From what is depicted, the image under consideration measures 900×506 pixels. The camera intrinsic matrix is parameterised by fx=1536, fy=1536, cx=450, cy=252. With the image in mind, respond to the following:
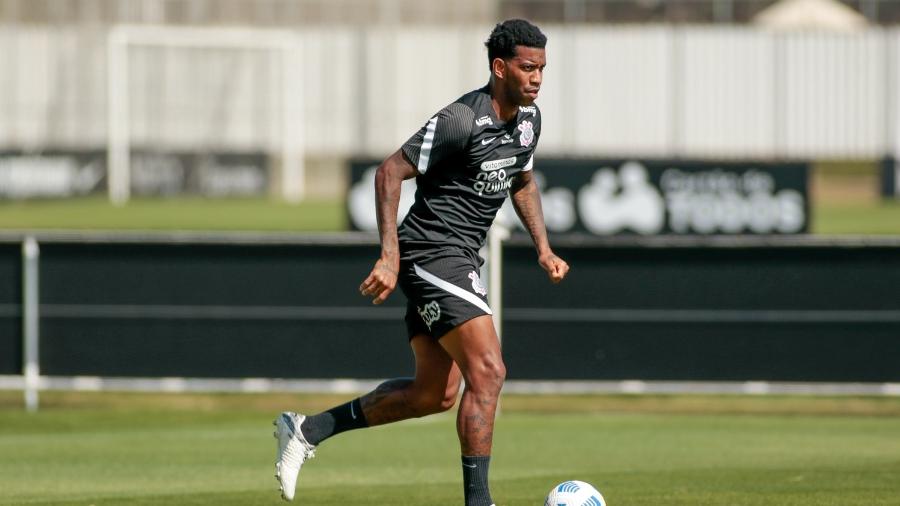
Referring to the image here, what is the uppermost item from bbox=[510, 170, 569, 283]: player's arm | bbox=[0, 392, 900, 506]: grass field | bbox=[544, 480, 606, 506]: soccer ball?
bbox=[510, 170, 569, 283]: player's arm

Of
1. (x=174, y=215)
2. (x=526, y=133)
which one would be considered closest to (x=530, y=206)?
(x=526, y=133)

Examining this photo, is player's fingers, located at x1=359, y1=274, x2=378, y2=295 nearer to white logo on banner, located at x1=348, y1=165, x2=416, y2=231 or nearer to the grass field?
the grass field

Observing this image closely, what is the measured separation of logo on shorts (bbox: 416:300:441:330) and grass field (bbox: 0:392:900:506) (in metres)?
1.41

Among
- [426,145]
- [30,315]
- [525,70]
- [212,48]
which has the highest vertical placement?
[212,48]

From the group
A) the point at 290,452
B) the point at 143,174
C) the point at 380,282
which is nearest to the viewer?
the point at 380,282

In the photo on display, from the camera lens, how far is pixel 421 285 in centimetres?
715

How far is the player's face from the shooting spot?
709 cm

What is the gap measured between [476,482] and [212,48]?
3824 centimetres

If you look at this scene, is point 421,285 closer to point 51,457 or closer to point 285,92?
point 51,457

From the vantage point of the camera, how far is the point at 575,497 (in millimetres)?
6891

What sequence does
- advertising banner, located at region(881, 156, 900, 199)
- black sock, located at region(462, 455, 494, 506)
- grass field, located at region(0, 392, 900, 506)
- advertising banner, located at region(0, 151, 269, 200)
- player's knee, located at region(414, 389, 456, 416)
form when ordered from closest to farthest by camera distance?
black sock, located at region(462, 455, 494, 506), player's knee, located at region(414, 389, 456, 416), grass field, located at region(0, 392, 900, 506), advertising banner, located at region(881, 156, 900, 199), advertising banner, located at region(0, 151, 269, 200)

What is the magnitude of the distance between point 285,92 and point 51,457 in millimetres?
35147

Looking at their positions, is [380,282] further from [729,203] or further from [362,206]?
[729,203]

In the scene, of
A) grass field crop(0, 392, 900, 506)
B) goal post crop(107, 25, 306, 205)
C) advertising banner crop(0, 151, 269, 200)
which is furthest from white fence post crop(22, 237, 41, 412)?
goal post crop(107, 25, 306, 205)
